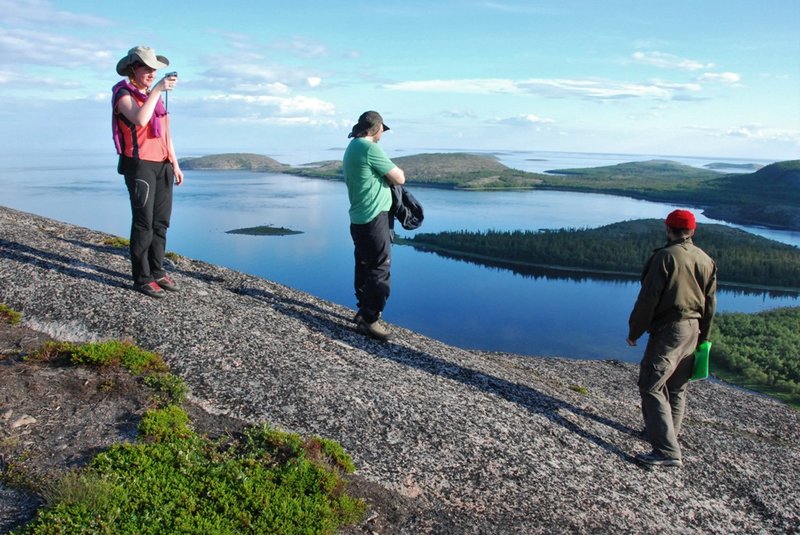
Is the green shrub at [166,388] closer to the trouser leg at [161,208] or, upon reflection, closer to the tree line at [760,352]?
the trouser leg at [161,208]

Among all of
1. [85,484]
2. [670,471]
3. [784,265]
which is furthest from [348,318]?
[784,265]

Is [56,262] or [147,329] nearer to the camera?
[147,329]

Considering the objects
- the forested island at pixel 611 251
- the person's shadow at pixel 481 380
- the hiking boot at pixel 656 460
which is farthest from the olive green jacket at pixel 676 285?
the forested island at pixel 611 251

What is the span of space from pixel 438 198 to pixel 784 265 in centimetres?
10931

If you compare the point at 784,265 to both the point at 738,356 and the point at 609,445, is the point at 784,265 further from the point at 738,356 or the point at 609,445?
the point at 609,445

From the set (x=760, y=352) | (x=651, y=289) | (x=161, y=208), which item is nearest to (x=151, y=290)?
(x=161, y=208)

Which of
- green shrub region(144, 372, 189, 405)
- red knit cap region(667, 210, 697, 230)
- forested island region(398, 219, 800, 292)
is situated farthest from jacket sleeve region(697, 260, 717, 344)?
forested island region(398, 219, 800, 292)

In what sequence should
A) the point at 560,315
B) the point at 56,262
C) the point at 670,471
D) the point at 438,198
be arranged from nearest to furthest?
the point at 670,471 → the point at 56,262 → the point at 560,315 → the point at 438,198

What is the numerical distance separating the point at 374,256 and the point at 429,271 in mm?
80173

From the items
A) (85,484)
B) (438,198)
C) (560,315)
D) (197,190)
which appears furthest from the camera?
(438,198)

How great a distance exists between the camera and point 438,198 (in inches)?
7387

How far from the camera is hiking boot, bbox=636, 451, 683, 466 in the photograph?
316 inches

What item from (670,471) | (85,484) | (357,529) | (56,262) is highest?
(56,262)

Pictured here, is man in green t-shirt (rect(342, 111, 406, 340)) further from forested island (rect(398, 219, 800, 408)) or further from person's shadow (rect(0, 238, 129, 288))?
forested island (rect(398, 219, 800, 408))
